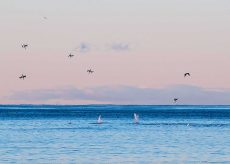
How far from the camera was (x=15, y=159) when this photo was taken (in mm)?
68312

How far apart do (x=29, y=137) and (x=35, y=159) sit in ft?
98.6

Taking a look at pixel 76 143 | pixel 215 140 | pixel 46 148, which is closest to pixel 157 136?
pixel 215 140

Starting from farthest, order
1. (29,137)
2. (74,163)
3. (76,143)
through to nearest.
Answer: (29,137) → (76,143) → (74,163)

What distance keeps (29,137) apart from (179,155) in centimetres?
2953

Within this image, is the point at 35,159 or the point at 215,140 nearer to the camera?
the point at 35,159

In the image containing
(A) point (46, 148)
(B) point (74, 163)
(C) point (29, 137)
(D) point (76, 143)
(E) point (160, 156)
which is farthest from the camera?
(C) point (29, 137)

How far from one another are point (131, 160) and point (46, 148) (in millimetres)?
13354

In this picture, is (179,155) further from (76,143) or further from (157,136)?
(157,136)

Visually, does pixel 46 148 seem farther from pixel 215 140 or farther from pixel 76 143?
pixel 215 140

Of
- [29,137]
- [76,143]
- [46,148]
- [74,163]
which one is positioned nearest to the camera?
[74,163]

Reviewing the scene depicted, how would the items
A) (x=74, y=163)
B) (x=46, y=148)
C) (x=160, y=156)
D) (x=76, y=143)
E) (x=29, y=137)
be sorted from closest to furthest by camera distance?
(x=74, y=163) → (x=160, y=156) → (x=46, y=148) → (x=76, y=143) → (x=29, y=137)

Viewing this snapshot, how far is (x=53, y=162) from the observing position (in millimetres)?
66250

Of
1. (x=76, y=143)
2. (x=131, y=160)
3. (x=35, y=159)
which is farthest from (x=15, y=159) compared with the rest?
(x=76, y=143)

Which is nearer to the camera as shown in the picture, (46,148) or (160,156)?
(160,156)
